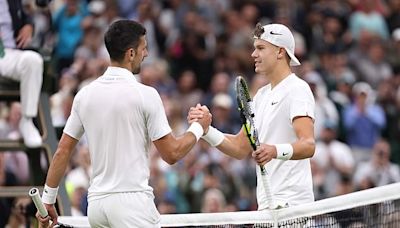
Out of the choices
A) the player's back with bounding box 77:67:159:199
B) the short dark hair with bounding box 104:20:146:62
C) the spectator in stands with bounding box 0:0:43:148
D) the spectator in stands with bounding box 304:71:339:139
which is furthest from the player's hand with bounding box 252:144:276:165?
the spectator in stands with bounding box 304:71:339:139

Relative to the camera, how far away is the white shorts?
930cm

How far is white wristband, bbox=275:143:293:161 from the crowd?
6228 millimetres

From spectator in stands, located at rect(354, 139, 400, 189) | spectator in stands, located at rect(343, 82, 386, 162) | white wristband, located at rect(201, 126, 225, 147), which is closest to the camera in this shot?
white wristband, located at rect(201, 126, 225, 147)

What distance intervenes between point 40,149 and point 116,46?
12.0 feet

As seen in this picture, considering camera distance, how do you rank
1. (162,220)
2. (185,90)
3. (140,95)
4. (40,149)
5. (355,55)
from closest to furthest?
(140,95) → (162,220) → (40,149) → (185,90) → (355,55)

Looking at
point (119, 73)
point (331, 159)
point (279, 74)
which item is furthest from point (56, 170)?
point (331, 159)

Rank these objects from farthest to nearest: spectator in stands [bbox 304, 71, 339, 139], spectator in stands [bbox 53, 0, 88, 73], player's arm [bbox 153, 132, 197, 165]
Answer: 1. spectator in stands [bbox 53, 0, 88, 73]
2. spectator in stands [bbox 304, 71, 339, 139]
3. player's arm [bbox 153, 132, 197, 165]

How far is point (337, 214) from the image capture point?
33.0 feet

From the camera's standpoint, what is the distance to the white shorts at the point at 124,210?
930cm

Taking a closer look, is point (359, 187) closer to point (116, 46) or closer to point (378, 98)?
point (378, 98)

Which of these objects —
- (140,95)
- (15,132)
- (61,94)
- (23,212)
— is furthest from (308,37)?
(140,95)

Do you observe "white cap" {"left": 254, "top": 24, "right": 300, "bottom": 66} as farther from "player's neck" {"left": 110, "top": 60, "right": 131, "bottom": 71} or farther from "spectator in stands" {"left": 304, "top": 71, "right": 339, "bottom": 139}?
"spectator in stands" {"left": 304, "top": 71, "right": 339, "bottom": 139}

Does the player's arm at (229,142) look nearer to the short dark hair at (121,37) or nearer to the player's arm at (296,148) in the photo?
the player's arm at (296,148)

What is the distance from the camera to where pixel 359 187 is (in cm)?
1923
